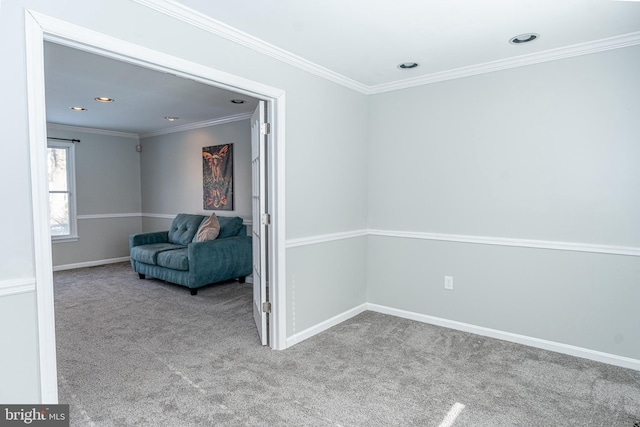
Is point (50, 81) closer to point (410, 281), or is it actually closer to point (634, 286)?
point (410, 281)

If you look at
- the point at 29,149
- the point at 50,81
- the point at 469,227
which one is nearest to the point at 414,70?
the point at 469,227

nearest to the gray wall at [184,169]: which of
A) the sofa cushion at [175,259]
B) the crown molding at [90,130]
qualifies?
the crown molding at [90,130]

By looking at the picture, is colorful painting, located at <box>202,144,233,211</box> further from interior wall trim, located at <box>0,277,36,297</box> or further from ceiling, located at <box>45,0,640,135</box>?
interior wall trim, located at <box>0,277,36,297</box>

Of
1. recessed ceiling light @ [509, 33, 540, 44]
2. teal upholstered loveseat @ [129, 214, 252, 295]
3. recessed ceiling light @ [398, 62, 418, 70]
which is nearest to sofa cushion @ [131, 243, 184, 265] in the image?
teal upholstered loveseat @ [129, 214, 252, 295]

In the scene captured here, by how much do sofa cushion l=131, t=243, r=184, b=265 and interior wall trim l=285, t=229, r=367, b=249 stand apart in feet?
8.91

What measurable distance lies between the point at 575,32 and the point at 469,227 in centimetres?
164

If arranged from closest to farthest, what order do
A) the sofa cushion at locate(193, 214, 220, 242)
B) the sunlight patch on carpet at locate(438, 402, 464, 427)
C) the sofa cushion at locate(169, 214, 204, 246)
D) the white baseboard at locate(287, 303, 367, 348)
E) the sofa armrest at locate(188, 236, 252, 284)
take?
1. the sunlight patch on carpet at locate(438, 402, 464, 427)
2. the white baseboard at locate(287, 303, 367, 348)
3. the sofa armrest at locate(188, 236, 252, 284)
4. the sofa cushion at locate(193, 214, 220, 242)
5. the sofa cushion at locate(169, 214, 204, 246)

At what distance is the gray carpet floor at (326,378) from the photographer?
7.07 feet

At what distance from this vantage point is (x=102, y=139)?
260 inches

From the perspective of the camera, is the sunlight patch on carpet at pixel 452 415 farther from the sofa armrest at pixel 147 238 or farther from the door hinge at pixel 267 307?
the sofa armrest at pixel 147 238

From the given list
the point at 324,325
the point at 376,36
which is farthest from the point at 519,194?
the point at 324,325

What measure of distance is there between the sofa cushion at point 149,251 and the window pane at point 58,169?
1.99 m

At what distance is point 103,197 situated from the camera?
6.67 metres

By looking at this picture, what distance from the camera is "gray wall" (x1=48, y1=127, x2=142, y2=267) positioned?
20.8ft
